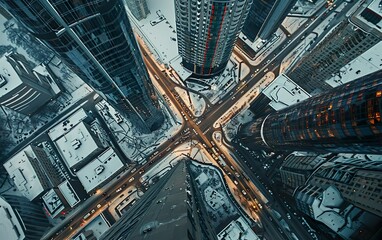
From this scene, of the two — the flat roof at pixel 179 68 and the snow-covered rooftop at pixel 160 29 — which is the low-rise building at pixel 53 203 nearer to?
the flat roof at pixel 179 68

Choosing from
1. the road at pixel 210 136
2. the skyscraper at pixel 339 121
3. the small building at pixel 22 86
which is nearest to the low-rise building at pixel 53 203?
the road at pixel 210 136

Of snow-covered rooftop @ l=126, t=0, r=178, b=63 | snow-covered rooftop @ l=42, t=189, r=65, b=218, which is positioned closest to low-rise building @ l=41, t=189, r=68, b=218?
snow-covered rooftop @ l=42, t=189, r=65, b=218

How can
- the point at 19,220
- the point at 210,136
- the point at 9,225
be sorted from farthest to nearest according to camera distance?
the point at 210,136
the point at 19,220
the point at 9,225

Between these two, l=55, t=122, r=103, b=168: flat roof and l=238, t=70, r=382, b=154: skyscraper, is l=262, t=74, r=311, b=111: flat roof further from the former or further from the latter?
l=55, t=122, r=103, b=168: flat roof

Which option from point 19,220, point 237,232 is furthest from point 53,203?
point 237,232

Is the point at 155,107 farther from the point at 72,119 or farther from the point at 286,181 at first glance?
the point at 286,181

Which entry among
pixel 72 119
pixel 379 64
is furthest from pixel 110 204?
pixel 379 64

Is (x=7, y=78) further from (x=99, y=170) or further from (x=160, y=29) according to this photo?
(x=160, y=29)
